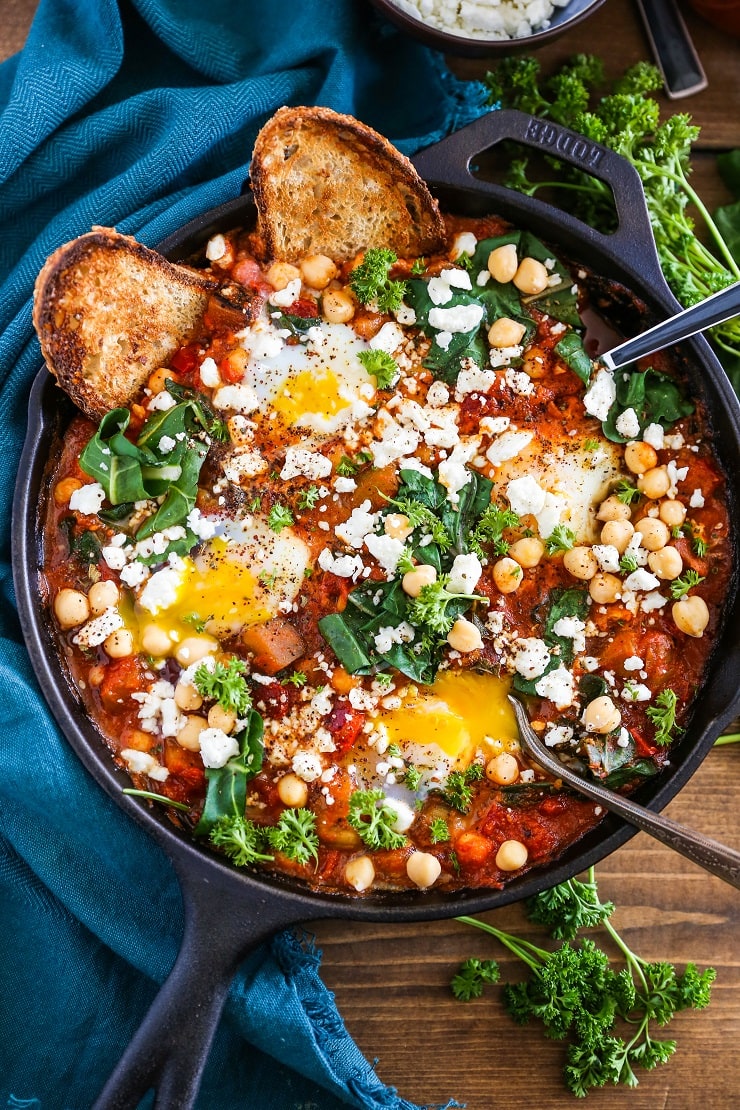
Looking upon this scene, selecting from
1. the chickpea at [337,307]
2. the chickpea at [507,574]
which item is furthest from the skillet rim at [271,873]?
the chickpea at [507,574]

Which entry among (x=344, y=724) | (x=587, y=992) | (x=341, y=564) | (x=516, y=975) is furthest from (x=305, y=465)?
(x=587, y=992)

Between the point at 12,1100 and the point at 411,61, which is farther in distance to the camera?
the point at 411,61

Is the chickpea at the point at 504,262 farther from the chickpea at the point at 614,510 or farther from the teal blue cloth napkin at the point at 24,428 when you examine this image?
the chickpea at the point at 614,510

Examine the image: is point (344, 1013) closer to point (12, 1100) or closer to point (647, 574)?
point (12, 1100)

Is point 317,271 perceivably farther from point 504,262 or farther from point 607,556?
point 607,556

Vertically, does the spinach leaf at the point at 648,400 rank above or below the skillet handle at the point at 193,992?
above

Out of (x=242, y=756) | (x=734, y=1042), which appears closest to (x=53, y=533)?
(x=242, y=756)

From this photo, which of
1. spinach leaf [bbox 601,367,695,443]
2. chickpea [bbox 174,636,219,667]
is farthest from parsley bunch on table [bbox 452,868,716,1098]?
spinach leaf [bbox 601,367,695,443]
